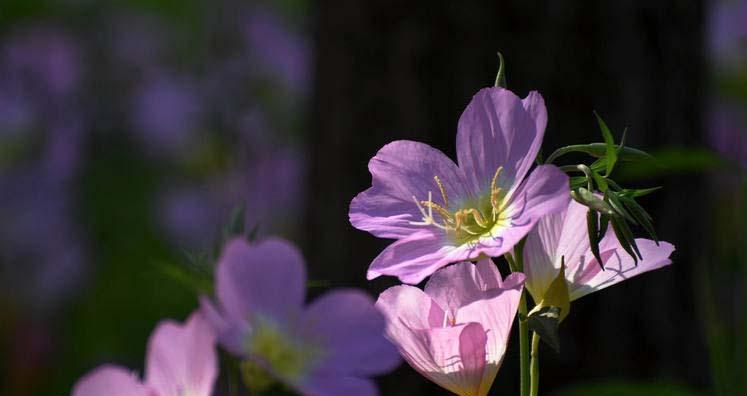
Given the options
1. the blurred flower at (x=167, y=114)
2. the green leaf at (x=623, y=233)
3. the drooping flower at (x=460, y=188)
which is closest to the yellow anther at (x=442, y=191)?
the drooping flower at (x=460, y=188)


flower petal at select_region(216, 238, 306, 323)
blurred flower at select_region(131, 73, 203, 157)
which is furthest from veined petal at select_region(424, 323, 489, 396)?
blurred flower at select_region(131, 73, 203, 157)

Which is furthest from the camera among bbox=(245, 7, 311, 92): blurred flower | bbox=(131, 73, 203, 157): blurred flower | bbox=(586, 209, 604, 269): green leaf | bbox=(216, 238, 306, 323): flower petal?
bbox=(245, 7, 311, 92): blurred flower

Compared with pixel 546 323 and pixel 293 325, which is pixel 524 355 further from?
pixel 293 325

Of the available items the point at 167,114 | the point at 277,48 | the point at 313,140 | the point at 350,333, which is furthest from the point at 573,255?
the point at 277,48

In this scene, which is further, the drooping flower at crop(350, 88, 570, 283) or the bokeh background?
the bokeh background

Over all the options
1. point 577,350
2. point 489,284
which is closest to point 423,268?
point 489,284

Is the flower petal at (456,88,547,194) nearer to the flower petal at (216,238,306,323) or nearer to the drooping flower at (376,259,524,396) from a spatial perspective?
the drooping flower at (376,259,524,396)
